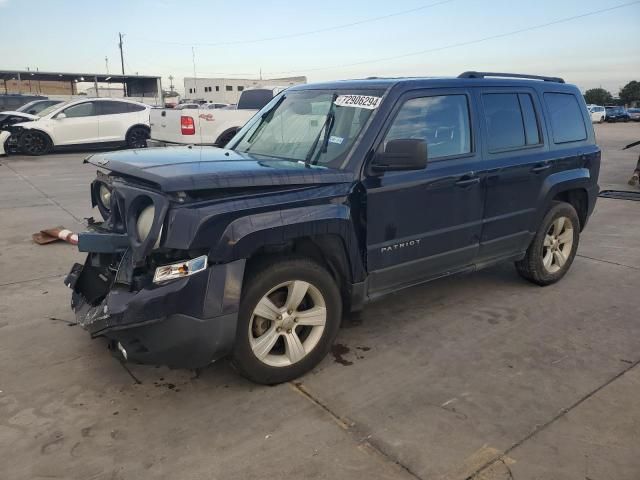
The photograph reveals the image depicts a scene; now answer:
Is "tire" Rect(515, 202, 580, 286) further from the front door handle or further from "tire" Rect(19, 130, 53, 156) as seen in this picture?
"tire" Rect(19, 130, 53, 156)

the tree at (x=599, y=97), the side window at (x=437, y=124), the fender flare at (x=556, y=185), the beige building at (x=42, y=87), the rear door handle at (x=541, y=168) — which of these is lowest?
the fender flare at (x=556, y=185)

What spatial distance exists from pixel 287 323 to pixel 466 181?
1.74 m

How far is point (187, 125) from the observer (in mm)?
12648

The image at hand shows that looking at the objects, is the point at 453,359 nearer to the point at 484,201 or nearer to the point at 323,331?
the point at 323,331

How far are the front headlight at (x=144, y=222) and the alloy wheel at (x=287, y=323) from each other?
0.74 metres

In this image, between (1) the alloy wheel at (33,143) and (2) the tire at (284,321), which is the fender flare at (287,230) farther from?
(1) the alloy wheel at (33,143)

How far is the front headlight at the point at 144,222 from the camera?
2.88 m

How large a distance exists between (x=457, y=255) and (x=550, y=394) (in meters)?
1.26

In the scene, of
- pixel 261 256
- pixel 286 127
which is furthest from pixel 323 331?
pixel 286 127

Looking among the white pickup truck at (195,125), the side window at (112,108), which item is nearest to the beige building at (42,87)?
the side window at (112,108)

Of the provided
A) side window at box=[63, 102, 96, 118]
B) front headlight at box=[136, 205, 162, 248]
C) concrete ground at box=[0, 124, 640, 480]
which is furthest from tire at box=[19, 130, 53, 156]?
front headlight at box=[136, 205, 162, 248]

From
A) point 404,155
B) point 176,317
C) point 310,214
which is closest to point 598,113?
point 404,155

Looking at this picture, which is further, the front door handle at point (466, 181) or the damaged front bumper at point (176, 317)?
the front door handle at point (466, 181)

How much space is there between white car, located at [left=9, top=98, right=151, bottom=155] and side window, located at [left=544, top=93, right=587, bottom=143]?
14.1 metres
